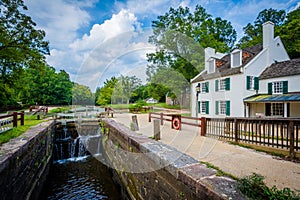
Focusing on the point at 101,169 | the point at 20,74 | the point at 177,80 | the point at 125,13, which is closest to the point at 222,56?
the point at 177,80

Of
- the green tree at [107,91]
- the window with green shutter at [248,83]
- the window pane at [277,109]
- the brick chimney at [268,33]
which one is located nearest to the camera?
the window pane at [277,109]

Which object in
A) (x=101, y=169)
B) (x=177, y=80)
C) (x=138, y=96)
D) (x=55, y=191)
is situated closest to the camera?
(x=55, y=191)

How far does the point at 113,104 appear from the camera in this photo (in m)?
20.1

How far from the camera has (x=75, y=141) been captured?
370 inches

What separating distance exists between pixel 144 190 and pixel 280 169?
304 centimetres

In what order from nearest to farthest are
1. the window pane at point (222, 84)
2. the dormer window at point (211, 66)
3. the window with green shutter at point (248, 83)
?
the window with green shutter at point (248, 83), the window pane at point (222, 84), the dormer window at point (211, 66)

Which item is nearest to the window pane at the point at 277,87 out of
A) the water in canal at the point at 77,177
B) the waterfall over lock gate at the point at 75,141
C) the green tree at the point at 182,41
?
the green tree at the point at 182,41

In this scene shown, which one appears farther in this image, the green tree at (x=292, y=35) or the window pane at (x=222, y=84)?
the green tree at (x=292, y=35)

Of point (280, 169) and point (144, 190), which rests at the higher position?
point (280, 169)

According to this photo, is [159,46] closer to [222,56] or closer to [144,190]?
[222,56]

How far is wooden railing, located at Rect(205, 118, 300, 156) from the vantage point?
4020 mm

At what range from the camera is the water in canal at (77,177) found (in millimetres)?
4953

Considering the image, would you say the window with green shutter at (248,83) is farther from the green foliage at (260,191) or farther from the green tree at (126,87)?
the green foliage at (260,191)

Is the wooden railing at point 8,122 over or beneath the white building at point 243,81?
beneath
